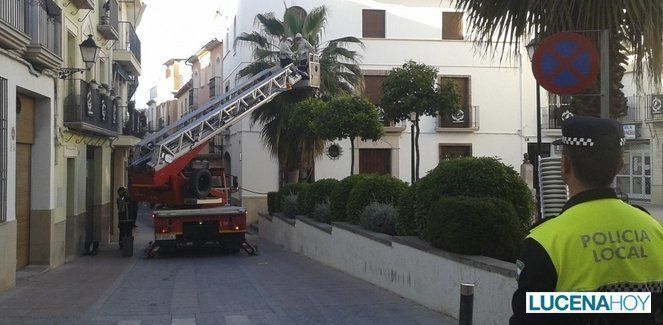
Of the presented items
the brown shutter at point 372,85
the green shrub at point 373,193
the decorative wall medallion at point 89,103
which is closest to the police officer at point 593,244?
the green shrub at point 373,193

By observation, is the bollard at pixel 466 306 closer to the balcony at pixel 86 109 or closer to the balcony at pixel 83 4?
the balcony at pixel 86 109

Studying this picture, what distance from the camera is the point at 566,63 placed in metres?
4.88

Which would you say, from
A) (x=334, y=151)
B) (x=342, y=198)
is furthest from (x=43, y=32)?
(x=334, y=151)

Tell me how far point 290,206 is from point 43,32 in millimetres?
8745

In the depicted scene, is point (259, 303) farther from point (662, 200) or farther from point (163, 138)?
point (662, 200)

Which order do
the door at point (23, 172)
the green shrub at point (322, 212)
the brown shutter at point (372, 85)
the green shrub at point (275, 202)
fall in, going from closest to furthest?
the door at point (23, 172) → the green shrub at point (322, 212) → the green shrub at point (275, 202) → the brown shutter at point (372, 85)

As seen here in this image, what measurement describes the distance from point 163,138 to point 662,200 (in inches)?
901

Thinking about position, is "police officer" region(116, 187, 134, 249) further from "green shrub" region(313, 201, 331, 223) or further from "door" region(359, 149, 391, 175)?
"door" region(359, 149, 391, 175)

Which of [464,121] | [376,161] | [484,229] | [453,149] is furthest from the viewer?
[453,149]

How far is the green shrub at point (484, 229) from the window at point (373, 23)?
22.1m

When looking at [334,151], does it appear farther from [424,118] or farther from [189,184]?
[189,184]

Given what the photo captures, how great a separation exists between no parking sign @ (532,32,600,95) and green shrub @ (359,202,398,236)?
592 centimetres

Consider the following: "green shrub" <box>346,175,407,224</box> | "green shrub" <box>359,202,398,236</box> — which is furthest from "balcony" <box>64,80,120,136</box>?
"green shrub" <box>359,202,398,236</box>

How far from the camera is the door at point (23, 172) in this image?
12.2m
